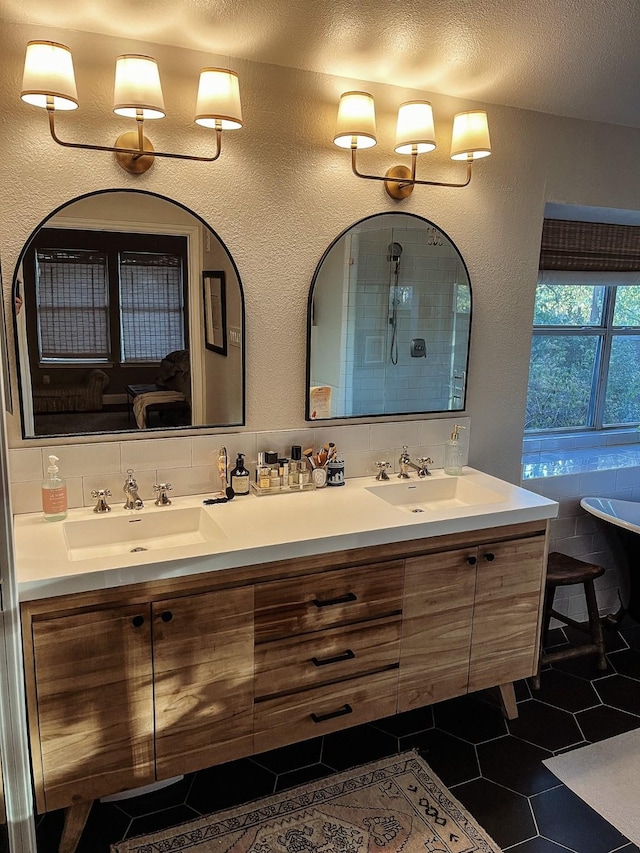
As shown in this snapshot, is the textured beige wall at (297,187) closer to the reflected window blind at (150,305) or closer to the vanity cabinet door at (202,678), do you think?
the reflected window blind at (150,305)

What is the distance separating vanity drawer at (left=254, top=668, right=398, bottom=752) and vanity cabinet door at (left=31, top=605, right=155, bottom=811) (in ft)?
1.19

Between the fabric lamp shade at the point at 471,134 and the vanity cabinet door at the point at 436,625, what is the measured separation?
1475mm

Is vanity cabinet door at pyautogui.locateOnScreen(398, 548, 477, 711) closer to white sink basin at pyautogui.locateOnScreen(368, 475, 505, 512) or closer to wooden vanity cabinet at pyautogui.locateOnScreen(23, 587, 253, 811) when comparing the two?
white sink basin at pyautogui.locateOnScreen(368, 475, 505, 512)

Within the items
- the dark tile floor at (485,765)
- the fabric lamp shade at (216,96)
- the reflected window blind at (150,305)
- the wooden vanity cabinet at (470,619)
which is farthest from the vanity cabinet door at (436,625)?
the fabric lamp shade at (216,96)

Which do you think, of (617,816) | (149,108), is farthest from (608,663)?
(149,108)

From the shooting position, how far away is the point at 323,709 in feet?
6.78

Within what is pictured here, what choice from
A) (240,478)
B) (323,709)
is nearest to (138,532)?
(240,478)

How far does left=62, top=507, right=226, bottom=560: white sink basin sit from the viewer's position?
79.2 inches

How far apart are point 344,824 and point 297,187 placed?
84.7 inches

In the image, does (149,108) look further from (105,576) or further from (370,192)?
(105,576)

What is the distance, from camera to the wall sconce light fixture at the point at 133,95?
1754mm

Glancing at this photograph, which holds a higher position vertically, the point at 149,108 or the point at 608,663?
the point at 149,108

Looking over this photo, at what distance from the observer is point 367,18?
189 cm

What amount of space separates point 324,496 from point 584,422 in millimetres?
2182
